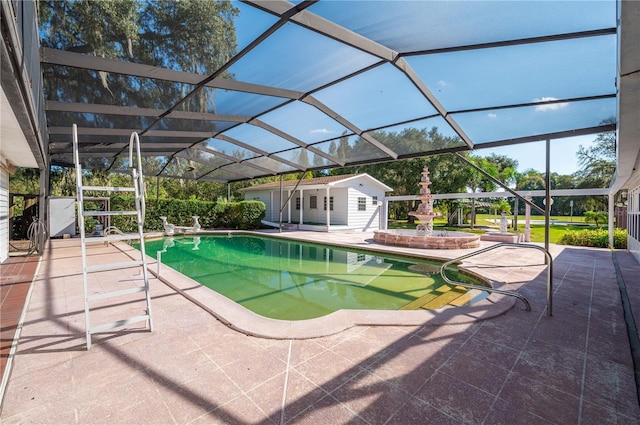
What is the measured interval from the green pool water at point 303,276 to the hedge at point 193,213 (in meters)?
3.69

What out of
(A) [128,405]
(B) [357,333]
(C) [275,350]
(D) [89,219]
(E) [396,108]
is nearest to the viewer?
(A) [128,405]

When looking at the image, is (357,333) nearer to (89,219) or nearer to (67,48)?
(67,48)

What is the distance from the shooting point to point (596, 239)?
10.8 metres

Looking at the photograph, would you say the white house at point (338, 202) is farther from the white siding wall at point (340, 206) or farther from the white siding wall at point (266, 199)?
the white siding wall at point (266, 199)

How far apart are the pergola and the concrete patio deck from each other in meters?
2.31

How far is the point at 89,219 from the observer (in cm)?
1265

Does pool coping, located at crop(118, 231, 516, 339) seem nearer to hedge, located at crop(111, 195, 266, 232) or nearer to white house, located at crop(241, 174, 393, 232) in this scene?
Result: white house, located at crop(241, 174, 393, 232)

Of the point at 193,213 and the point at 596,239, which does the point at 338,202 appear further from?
the point at 596,239

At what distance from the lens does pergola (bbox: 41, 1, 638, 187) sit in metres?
3.15

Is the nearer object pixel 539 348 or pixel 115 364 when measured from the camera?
pixel 115 364

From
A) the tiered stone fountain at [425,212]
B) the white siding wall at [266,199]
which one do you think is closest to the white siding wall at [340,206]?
the white siding wall at [266,199]

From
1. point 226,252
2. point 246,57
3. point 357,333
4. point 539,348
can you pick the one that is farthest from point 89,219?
point 539,348

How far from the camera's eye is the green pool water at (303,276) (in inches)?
195

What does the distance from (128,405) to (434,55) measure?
491cm
